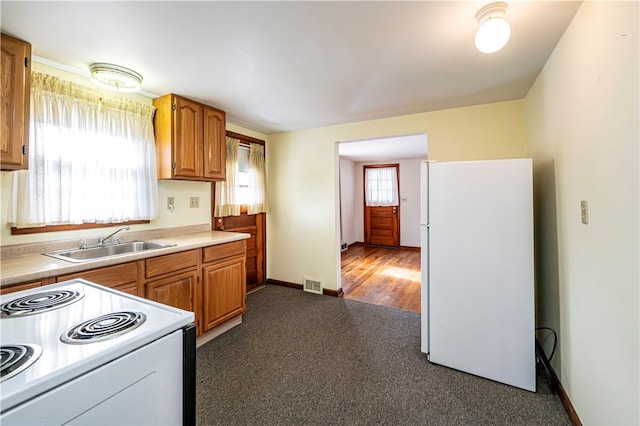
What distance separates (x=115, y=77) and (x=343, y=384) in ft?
9.06

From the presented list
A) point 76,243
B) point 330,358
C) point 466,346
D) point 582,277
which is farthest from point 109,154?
point 582,277

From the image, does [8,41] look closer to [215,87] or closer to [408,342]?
[215,87]

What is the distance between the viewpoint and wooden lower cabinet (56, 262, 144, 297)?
1.64 meters

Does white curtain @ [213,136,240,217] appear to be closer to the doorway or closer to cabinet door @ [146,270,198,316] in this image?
cabinet door @ [146,270,198,316]

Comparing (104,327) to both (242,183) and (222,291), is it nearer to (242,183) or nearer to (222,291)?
(222,291)

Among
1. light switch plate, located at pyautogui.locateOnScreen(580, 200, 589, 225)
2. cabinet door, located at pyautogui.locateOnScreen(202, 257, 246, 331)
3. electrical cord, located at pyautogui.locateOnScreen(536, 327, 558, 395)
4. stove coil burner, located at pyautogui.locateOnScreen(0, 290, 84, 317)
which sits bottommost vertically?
electrical cord, located at pyautogui.locateOnScreen(536, 327, 558, 395)

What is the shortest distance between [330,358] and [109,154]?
246cm

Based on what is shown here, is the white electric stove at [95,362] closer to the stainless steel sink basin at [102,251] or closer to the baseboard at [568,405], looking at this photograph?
the stainless steel sink basin at [102,251]

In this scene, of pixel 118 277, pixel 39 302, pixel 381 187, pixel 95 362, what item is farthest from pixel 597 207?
pixel 381 187

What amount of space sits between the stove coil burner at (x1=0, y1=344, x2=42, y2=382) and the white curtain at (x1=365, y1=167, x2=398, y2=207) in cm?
684

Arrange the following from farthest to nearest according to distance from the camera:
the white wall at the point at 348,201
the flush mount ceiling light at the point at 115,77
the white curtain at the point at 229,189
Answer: the white wall at the point at 348,201, the white curtain at the point at 229,189, the flush mount ceiling light at the point at 115,77

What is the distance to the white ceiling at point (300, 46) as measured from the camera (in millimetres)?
1415

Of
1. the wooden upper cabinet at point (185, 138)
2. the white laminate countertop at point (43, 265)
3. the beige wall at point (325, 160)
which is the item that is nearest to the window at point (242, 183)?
the beige wall at point (325, 160)

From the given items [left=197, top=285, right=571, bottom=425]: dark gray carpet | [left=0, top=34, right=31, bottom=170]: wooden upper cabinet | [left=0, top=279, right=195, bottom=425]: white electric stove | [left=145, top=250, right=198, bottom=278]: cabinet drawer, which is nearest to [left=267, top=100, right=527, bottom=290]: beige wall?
[left=197, top=285, right=571, bottom=425]: dark gray carpet
